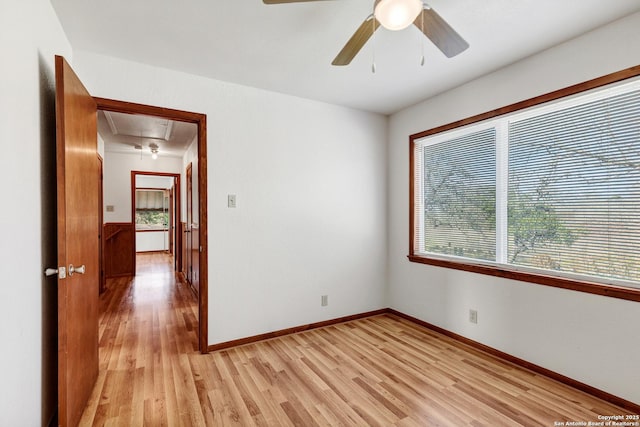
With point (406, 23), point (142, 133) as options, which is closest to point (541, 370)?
point (406, 23)

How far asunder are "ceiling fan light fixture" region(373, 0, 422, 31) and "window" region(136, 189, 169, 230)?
1016 cm

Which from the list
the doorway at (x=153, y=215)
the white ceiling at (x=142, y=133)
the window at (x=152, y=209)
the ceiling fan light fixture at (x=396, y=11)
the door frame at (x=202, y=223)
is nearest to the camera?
the ceiling fan light fixture at (x=396, y=11)

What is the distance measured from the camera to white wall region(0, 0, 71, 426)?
1.25m

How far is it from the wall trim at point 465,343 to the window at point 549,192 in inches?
26.9

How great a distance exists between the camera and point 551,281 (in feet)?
7.40

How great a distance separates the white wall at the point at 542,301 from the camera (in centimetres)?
194

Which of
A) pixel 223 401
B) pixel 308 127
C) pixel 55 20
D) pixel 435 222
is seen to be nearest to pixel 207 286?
pixel 223 401

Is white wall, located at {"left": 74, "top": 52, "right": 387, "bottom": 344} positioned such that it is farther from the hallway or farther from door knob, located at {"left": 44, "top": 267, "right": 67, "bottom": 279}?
door knob, located at {"left": 44, "top": 267, "right": 67, "bottom": 279}

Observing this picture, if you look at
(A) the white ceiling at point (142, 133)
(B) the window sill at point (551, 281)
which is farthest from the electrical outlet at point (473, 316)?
(A) the white ceiling at point (142, 133)

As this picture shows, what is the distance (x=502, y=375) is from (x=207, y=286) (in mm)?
2575

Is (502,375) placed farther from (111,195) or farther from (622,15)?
(111,195)

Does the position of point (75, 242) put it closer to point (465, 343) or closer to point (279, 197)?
point (279, 197)

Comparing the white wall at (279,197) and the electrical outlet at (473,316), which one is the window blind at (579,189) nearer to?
the electrical outlet at (473,316)

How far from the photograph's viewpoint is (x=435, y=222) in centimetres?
333
